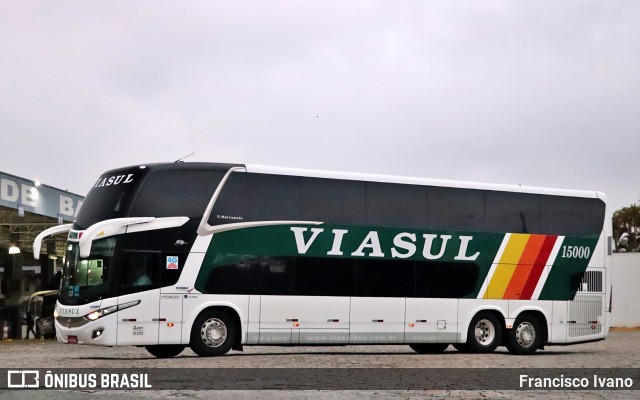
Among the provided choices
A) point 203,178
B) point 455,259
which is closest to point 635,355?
point 455,259

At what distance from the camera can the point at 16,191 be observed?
2886 centimetres

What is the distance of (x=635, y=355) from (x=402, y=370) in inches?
345

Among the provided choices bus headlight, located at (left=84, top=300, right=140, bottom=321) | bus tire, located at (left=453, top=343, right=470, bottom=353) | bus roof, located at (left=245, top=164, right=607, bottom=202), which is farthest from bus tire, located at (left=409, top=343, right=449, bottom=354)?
bus headlight, located at (left=84, top=300, right=140, bottom=321)

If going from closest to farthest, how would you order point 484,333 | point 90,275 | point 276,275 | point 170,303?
point 90,275 → point 170,303 → point 276,275 → point 484,333

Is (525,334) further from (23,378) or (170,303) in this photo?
(23,378)

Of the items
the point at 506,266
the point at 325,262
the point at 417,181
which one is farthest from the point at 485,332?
the point at 325,262

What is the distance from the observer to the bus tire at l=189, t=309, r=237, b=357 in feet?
63.3

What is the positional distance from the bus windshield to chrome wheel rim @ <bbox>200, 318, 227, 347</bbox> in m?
2.10

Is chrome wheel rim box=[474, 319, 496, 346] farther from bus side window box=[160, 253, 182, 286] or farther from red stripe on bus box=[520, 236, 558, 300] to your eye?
bus side window box=[160, 253, 182, 286]

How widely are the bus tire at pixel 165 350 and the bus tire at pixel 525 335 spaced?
7.78 m

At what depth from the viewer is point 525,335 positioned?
75.3ft

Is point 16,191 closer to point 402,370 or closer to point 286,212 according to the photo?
point 286,212

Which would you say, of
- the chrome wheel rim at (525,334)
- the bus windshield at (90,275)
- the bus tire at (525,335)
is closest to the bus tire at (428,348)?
the bus tire at (525,335)

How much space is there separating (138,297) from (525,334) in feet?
30.9
